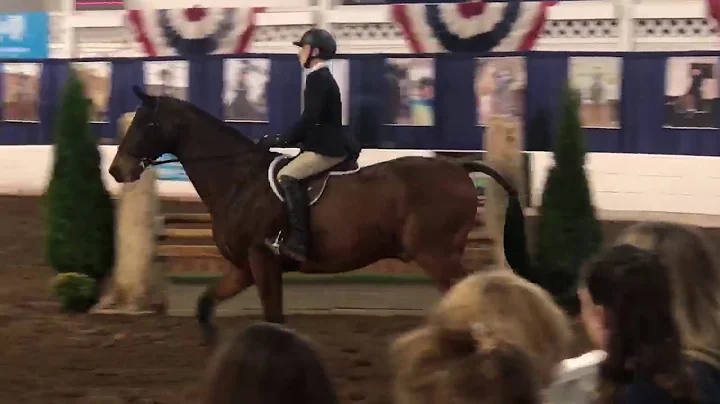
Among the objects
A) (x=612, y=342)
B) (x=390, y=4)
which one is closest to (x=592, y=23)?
(x=390, y=4)

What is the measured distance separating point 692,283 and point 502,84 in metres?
11.9

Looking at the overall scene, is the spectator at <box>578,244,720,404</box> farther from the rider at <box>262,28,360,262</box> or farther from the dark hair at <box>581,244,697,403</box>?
the rider at <box>262,28,360,262</box>

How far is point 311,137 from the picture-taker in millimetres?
7055

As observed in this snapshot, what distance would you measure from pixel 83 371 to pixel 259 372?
5.21 meters

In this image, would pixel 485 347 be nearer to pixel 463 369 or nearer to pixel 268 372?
pixel 463 369

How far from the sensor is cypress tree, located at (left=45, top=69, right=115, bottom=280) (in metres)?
8.81

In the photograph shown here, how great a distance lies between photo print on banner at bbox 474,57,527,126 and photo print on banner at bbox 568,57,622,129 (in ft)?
2.27

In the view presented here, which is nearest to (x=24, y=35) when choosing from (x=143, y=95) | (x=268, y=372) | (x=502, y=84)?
(x=502, y=84)

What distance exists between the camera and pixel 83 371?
6641 mm

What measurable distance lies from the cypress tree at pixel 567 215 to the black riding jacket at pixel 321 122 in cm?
231

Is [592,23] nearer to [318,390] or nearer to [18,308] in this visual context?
[18,308]

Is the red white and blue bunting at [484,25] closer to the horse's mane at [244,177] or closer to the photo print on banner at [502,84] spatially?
the photo print on banner at [502,84]

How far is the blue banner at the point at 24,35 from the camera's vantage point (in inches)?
786

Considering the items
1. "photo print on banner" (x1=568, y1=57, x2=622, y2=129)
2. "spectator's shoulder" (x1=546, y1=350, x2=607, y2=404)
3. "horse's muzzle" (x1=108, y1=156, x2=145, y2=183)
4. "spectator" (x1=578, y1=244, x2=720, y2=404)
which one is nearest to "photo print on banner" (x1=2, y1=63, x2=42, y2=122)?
"photo print on banner" (x1=568, y1=57, x2=622, y2=129)
